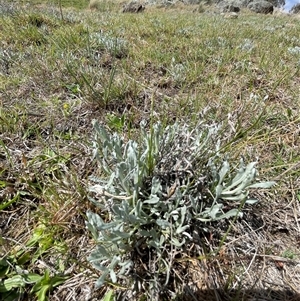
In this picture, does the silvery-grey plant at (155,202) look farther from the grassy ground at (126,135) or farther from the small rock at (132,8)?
the small rock at (132,8)

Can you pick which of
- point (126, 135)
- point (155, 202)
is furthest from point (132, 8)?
point (155, 202)

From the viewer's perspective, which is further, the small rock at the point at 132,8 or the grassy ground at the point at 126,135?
the small rock at the point at 132,8

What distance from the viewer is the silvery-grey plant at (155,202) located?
46.8 inches

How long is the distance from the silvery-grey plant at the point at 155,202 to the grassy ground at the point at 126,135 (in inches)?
5.8

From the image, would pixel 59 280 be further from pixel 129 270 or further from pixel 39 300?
pixel 129 270

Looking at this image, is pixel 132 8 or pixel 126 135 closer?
pixel 126 135

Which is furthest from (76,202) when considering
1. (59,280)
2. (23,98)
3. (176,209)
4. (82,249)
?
(23,98)

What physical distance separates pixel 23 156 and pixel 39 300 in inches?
39.5

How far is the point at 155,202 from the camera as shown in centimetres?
129

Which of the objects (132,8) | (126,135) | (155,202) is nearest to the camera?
(155,202)

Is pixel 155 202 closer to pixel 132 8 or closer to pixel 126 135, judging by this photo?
pixel 126 135

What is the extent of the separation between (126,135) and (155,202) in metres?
0.93

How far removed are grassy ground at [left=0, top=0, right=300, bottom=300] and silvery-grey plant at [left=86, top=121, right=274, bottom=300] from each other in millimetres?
147

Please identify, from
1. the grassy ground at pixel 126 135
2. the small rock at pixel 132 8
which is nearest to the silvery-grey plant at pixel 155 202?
the grassy ground at pixel 126 135
